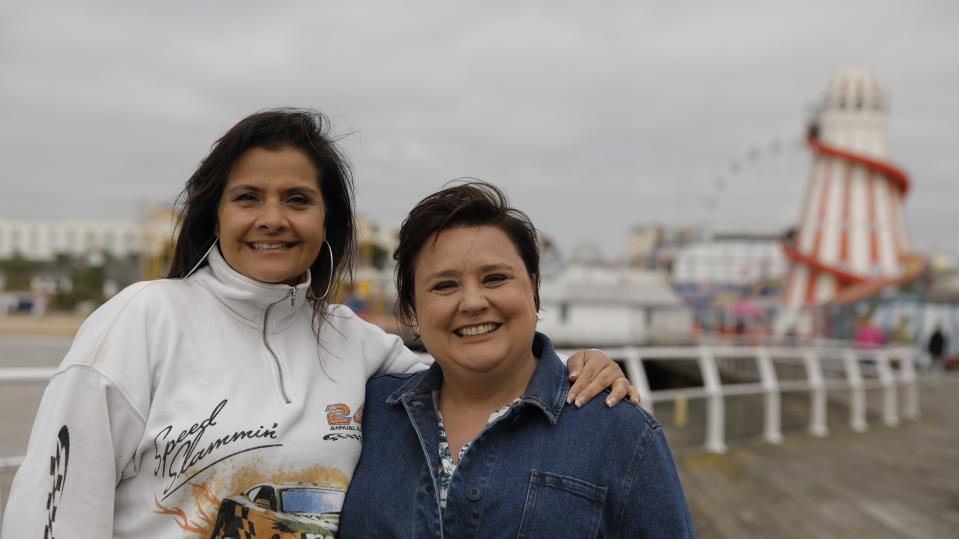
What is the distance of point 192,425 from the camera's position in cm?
161

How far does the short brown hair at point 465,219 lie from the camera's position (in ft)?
5.87

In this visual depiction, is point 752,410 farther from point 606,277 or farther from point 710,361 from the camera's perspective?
point 606,277

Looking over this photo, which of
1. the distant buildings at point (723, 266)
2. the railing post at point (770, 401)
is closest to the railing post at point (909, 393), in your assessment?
the railing post at point (770, 401)

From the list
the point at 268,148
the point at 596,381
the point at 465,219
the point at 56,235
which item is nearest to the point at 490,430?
the point at 596,381

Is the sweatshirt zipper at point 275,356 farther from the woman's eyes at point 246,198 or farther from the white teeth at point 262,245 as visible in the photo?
the woman's eyes at point 246,198

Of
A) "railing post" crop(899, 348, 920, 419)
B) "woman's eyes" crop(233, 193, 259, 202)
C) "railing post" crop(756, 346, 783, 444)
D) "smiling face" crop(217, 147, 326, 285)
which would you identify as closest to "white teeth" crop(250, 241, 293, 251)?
"smiling face" crop(217, 147, 326, 285)

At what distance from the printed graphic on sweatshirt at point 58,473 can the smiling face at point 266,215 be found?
52 cm

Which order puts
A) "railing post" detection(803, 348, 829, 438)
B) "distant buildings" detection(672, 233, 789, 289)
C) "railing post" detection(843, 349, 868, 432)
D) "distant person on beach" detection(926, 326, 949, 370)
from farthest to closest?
"distant buildings" detection(672, 233, 789, 289)
"distant person on beach" detection(926, 326, 949, 370)
"railing post" detection(843, 349, 868, 432)
"railing post" detection(803, 348, 829, 438)

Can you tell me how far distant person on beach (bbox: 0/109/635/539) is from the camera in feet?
4.94

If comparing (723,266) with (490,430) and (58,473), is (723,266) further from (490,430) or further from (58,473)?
(58,473)

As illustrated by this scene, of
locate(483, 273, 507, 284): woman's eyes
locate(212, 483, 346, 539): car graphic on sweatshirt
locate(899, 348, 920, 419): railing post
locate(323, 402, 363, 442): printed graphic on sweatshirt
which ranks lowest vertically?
locate(899, 348, 920, 419): railing post

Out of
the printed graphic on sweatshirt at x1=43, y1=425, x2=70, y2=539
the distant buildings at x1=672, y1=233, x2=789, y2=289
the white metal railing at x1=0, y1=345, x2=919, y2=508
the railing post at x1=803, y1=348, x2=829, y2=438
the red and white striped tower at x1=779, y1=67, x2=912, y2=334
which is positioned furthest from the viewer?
the distant buildings at x1=672, y1=233, x2=789, y2=289

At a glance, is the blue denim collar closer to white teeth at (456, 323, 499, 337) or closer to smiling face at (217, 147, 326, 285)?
white teeth at (456, 323, 499, 337)

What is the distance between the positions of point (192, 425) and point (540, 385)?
76 cm
